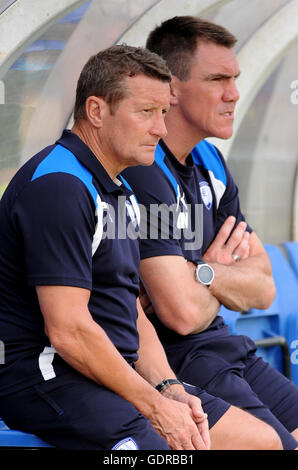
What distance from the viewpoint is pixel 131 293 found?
264 centimetres

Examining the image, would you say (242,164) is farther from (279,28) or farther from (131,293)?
(131,293)

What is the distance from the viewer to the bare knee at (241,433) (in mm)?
2803

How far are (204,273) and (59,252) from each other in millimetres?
966

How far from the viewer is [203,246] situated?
3355 mm

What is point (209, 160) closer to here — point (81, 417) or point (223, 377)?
point (223, 377)

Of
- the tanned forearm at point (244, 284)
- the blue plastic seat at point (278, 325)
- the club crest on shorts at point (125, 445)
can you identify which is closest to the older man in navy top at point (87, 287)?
the club crest on shorts at point (125, 445)

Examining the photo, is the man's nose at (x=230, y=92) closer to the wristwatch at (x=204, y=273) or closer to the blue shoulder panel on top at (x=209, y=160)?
the blue shoulder panel on top at (x=209, y=160)

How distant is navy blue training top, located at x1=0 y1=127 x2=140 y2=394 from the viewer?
91.4 inches

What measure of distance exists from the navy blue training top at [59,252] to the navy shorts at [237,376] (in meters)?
0.49

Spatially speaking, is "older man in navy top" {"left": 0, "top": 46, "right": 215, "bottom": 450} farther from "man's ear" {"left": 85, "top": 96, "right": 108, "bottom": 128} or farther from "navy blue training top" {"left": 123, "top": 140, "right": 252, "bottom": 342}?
"navy blue training top" {"left": 123, "top": 140, "right": 252, "bottom": 342}

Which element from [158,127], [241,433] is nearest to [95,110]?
[158,127]

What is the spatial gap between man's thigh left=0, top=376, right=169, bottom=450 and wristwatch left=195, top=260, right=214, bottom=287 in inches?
32.0

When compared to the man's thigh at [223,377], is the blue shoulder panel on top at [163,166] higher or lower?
higher

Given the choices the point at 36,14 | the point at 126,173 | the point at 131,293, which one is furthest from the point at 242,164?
the point at 131,293
